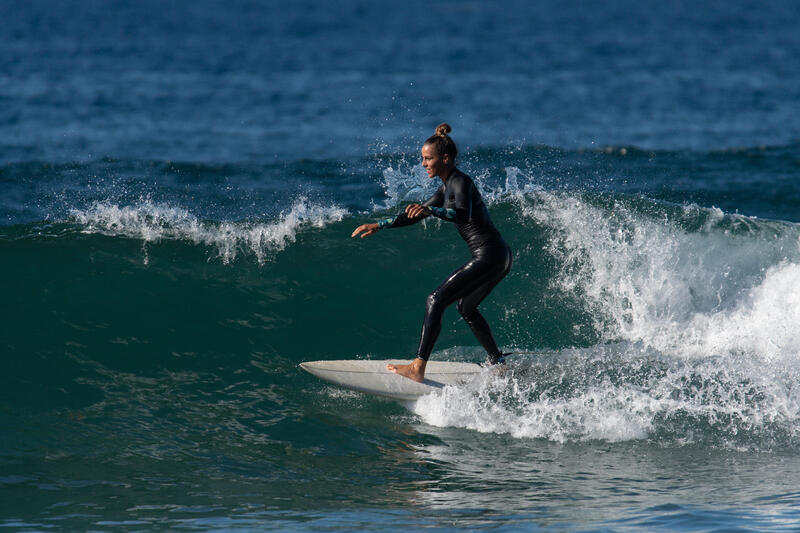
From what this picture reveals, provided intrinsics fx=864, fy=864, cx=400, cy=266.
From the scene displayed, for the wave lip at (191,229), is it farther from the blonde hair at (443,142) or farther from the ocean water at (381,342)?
the blonde hair at (443,142)

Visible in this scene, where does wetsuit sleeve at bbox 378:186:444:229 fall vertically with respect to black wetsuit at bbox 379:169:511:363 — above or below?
above

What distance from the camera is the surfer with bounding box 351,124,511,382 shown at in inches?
243

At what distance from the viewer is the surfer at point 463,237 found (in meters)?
6.17

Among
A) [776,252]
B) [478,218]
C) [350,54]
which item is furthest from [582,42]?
[478,218]

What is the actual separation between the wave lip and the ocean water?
0.10 ft

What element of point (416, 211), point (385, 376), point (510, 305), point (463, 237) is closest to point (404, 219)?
point (416, 211)

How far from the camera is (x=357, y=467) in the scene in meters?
6.00

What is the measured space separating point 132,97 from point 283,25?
2893cm

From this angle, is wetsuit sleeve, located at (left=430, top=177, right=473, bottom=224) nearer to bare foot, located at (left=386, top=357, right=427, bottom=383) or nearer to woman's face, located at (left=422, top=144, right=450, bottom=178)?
woman's face, located at (left=422, top=144, right=450, bottom=178)

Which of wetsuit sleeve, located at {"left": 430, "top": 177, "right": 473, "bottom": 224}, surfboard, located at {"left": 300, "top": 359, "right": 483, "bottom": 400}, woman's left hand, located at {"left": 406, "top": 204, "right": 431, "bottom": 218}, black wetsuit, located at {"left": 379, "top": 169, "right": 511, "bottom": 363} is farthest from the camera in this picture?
surfboard, located at {"left": 300, "top": 359, "right": 483, "bottom": 400}

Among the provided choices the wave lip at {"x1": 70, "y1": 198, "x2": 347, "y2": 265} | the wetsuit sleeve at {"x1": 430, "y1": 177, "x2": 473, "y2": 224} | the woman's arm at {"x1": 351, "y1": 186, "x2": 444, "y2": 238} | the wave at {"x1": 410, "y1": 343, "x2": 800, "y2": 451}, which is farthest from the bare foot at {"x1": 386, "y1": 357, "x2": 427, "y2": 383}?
the wave lip at {"x1": 70, "y1": 198, "x2": 347, "y2": 265}

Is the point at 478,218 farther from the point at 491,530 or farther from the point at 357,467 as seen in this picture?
the point at 491,530

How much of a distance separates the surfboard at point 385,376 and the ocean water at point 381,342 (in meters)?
0.14

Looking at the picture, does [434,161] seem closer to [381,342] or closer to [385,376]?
[385,376]
